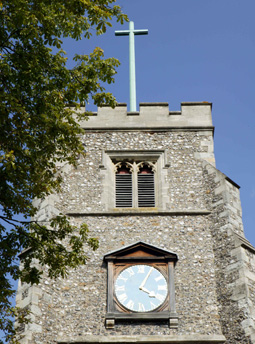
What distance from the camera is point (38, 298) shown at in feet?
51.1

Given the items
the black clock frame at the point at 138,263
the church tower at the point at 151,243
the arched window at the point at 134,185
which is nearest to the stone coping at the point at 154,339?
the church tower at the point at 151,243

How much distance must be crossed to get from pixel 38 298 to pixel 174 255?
3223 millimetres

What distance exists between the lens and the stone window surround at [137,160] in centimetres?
1813

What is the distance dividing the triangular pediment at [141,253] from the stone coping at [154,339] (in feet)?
6.44

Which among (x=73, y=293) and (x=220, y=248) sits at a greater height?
(x=220, y=248)

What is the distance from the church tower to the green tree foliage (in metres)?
3.13

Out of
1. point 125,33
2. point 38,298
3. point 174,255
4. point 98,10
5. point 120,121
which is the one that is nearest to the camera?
point 98,10

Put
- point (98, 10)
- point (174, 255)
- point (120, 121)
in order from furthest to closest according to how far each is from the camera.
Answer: point (120, 121), point (174, 255), point (98, 10)

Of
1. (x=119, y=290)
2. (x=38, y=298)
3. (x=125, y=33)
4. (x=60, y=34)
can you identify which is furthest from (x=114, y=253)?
(x=125, y=33)

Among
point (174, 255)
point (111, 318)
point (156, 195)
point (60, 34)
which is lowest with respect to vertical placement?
point (111, 318)

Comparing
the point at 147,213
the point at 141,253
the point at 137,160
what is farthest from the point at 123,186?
the point at 141,253

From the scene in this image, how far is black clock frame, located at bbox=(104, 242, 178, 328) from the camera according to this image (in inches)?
615

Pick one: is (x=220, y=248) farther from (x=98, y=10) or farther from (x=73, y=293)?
(x=98, y=10)

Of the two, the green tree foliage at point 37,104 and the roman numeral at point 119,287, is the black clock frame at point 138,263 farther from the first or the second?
the green tree foliage at point 37,104
